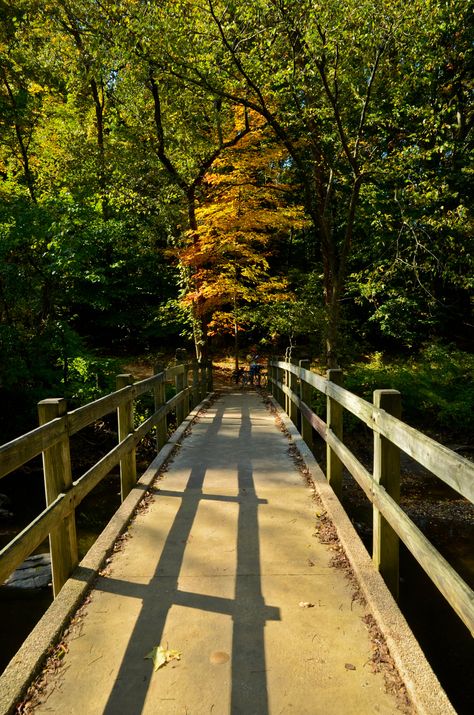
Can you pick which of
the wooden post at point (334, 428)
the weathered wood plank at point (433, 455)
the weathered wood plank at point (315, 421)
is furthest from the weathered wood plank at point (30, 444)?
the weathered wood plank at point (315, 421)

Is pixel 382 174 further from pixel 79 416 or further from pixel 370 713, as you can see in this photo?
pixel 370 713

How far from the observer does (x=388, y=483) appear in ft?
10.9

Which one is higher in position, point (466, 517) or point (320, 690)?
point (320, 690)

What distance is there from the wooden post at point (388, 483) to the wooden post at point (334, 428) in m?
1.53

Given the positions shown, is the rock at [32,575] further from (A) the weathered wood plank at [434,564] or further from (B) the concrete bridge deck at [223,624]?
(A) the weathered wood plank at [434,564]

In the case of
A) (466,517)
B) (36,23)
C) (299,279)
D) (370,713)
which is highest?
(36,23)

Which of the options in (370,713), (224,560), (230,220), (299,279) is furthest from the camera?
(299,279)

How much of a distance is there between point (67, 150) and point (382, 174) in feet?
42.8

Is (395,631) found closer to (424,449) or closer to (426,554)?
(426,554)

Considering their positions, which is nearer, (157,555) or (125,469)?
(157,555)

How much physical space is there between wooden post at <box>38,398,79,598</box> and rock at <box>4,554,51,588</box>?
2699 mm

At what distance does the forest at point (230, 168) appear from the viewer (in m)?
10.9

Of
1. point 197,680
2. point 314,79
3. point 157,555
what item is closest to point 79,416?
point 157,555

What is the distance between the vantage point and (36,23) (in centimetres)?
1503
